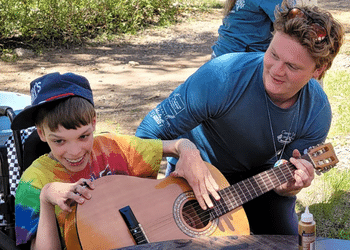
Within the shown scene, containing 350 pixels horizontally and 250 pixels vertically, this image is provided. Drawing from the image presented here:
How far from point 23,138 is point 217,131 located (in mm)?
1018

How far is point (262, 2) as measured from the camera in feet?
11.0

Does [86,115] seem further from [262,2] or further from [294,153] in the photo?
[262,2]

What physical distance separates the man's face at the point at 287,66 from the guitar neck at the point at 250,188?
389 millimetres

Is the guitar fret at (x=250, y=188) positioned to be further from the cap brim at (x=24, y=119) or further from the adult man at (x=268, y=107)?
the cap brim at (x=24, y=119)

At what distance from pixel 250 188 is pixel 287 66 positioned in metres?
0.62

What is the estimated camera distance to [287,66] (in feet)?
8.05

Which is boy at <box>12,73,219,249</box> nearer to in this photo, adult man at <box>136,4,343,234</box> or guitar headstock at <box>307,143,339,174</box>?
adult man at <box>136,4,343,234</box>

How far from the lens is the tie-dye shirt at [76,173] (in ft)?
6.97

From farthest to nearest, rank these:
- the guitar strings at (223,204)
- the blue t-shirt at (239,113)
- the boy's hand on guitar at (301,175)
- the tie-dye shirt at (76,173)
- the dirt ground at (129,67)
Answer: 1. the dirt ground at (129,67)
2. the blue t-shirt at (239,113)
3. the boy's hand on guitar at (301,175)
4. the guitar strings at (223,204)
5. the tie-dye shirt at (76,173)

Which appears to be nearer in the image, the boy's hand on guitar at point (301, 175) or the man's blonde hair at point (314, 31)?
the man's blonde hair at point (314, 31)

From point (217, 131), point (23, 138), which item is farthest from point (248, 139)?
point (23, 138)

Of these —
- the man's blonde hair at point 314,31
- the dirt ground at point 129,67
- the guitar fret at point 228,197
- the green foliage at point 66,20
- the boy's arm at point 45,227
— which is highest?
the man's blonde hair at point 314,31

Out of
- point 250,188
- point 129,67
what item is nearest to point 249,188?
point 250,188

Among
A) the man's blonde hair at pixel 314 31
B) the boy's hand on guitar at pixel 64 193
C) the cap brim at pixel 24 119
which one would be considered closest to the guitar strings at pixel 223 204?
the boy's hand on guitar at pixel 64 193
